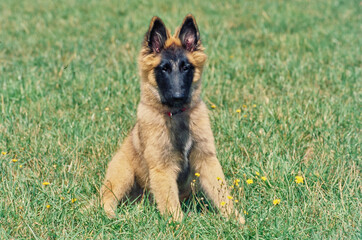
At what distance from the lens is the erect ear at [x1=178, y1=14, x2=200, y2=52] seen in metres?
3.91

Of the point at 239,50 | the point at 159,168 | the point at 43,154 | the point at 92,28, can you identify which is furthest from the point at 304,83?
the point at 92,28

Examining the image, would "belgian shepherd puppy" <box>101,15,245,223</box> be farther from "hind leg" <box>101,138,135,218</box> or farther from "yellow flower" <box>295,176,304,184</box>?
"yellow flower" <box>295,176,304,184</box>

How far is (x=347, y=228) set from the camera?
3.11m

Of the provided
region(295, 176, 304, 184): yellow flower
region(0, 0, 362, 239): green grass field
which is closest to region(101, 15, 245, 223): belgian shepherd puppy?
Answer: region(0, 0, 362, 239): green grass field

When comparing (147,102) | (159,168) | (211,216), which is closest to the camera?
(211,216)

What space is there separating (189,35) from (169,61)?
1.11ft

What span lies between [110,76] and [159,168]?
2.85 metres

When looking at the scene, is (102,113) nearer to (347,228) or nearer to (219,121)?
(219,121)

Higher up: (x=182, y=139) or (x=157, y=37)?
(x=157, y=37)

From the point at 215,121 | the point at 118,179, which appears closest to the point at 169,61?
the point at 118,179

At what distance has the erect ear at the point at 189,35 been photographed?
12.8ft

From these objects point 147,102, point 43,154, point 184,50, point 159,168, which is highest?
point 184,50

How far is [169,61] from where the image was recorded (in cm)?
379

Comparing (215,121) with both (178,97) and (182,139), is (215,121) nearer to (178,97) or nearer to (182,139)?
(182,139)
